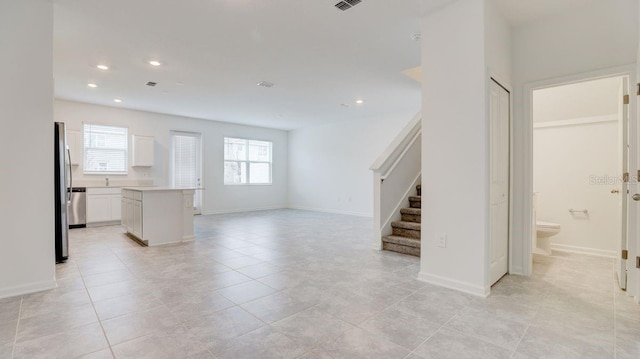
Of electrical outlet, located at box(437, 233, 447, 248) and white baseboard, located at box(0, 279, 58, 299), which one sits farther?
electrical outlet, located at box(437, 233, 447, 248)

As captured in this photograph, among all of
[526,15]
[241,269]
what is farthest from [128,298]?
[526,15]

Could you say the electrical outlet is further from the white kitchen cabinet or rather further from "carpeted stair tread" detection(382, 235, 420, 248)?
the white kitchen cabinet

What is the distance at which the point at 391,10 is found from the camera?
296cm

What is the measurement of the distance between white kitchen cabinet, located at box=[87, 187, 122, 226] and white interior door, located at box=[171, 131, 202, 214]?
57.2 inches

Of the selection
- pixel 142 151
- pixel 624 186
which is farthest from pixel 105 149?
pixel 624 186

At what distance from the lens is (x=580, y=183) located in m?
4.08

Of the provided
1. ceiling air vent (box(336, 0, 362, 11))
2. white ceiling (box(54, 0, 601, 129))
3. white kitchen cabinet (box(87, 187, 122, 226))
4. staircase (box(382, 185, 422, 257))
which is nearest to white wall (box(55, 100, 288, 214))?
white kitchen cabinet (box(87, 187, 122, 226))

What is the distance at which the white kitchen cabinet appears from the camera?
6.34m

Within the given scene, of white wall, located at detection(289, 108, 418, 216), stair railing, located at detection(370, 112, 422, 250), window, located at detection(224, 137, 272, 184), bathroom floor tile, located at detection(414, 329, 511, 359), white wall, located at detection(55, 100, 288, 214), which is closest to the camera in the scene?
bathroom floor tile, located at detection(414, 329, 511, 359)

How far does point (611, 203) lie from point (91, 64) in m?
7.22

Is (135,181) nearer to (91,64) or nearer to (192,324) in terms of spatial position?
(91,64)

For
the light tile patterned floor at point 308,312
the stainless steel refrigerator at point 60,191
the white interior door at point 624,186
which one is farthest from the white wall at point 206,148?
the white interior door at point 624,186

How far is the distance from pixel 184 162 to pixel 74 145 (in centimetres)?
232

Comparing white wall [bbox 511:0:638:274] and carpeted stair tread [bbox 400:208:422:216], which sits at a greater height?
white wall [bbox 511:0:638:274]
